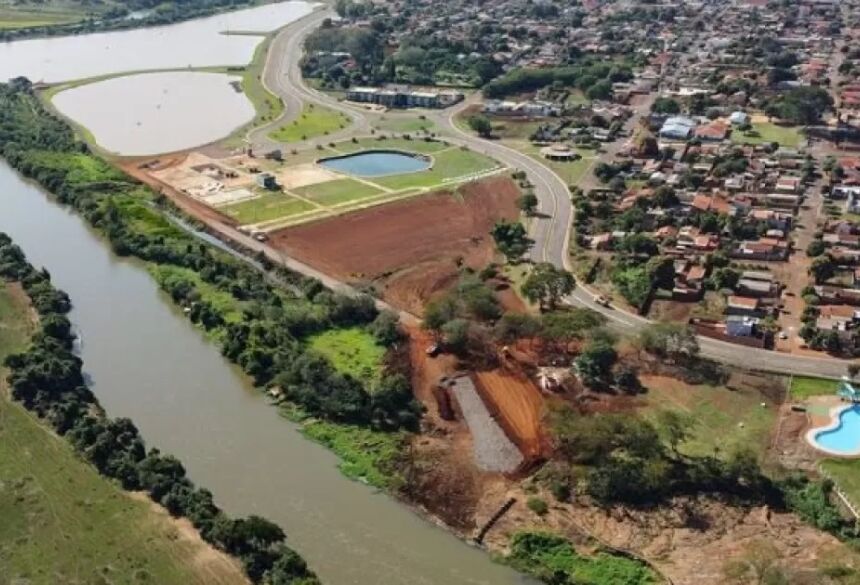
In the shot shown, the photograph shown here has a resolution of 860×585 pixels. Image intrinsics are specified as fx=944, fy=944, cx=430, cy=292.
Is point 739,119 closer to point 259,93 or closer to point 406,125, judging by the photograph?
point 406,125

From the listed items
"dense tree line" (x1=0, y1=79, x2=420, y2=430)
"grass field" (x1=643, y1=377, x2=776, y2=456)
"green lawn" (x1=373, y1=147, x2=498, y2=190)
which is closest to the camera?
"grass field" (x1=643, y1=377, x2=776, y2=456)

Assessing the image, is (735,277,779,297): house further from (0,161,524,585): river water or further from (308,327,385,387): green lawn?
(0,161,524,585): river water

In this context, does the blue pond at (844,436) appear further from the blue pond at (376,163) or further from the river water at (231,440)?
the blue pond at (376,163)

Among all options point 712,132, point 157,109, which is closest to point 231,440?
point 712,132

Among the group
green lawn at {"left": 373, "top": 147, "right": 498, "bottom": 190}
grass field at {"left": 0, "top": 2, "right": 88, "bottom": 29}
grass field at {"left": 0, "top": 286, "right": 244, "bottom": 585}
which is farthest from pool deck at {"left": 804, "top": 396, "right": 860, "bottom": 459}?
grass field at {"left": 0, "top": 2, "right": 88, "bottom": 29}

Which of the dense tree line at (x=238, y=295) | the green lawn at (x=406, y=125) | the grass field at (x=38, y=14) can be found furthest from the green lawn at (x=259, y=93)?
the grass field at (x=38, y=14)
